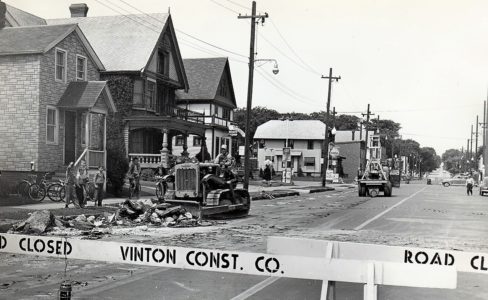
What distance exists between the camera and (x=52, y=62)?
5758mm

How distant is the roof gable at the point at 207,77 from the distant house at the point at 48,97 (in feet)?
4.19

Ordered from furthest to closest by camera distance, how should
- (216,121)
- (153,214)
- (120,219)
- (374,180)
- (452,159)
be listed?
1. (374,180)
2. (153,214)
3. (120,219)
4. (216,121)
5. (452,159)

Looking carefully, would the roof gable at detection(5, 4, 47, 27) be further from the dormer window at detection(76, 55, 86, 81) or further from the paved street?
the paved street

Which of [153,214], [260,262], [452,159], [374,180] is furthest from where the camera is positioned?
[374,180]

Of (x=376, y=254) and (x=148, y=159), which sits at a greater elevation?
(x=148, y=159)

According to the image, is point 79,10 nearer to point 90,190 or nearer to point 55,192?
point 55,192

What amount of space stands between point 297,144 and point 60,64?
2237 inches

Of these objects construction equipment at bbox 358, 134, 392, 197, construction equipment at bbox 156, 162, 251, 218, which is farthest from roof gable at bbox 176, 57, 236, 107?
construction equipment at bbox 358, 134, 392, 197

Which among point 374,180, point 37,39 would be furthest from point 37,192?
point 374,180

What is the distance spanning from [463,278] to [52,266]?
503 cm

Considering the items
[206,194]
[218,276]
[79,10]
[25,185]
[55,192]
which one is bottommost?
[218,276]

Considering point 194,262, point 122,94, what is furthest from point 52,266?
point 194,262

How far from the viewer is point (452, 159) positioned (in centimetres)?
543

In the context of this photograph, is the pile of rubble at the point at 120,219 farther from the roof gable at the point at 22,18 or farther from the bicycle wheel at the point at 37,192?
the roof gable at the point at 22,18
